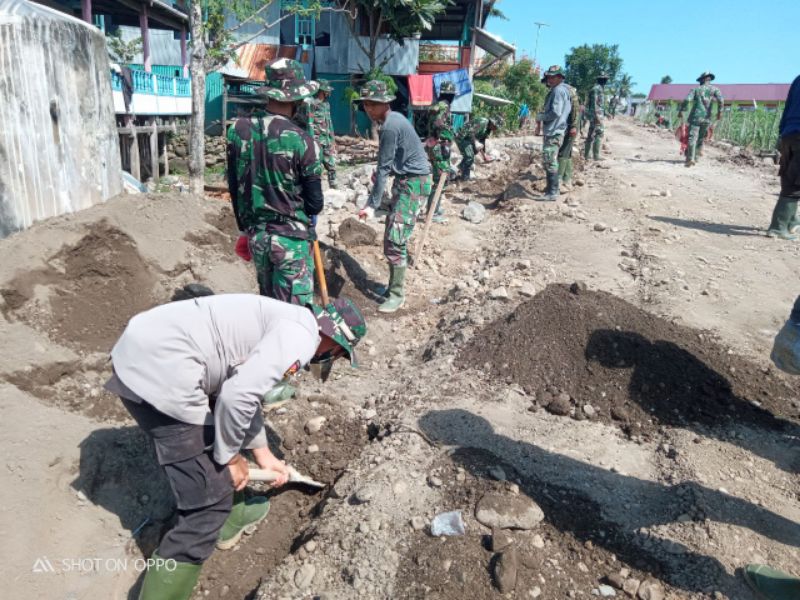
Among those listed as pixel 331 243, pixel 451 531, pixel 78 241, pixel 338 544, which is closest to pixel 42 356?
pixel 78 241

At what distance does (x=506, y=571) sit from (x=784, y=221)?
650cm

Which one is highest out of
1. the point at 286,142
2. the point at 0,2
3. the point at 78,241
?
the point at 0,2

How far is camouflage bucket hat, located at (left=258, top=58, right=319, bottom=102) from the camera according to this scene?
132 inches

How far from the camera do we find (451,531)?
248 centimetres

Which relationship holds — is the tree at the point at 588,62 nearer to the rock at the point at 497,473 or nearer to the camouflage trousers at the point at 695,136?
the camouflage trousers at the point at 695,136

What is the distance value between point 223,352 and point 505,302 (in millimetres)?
3311

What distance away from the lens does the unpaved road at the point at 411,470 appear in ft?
7.88

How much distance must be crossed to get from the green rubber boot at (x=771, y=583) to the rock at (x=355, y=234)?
195 inches

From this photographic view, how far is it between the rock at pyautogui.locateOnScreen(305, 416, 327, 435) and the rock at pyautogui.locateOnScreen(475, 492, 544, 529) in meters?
1.23

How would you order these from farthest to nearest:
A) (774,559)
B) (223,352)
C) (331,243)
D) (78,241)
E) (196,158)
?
1. (196,158)
2. (331,243)
3. (78,241)
4. (774,559)
5. (223,352)

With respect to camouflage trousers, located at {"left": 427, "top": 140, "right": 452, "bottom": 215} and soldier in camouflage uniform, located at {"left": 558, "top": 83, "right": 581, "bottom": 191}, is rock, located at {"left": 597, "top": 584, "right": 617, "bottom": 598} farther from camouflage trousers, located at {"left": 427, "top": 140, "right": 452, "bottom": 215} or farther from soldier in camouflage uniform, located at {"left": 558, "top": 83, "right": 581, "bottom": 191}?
soldier in camouflage uniform, located at {"left": 558, "top": 83, "right": 581, "bottom": 191}

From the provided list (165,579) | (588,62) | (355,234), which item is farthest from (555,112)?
(588,62)

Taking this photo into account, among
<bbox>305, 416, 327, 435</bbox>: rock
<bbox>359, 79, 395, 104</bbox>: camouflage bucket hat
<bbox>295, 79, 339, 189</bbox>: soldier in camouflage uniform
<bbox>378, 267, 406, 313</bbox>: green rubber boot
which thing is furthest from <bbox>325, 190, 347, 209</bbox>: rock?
<bbox>305, 416, 327, 435</bbox>: rock

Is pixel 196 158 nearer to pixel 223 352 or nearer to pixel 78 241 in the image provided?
pixel 78 241
